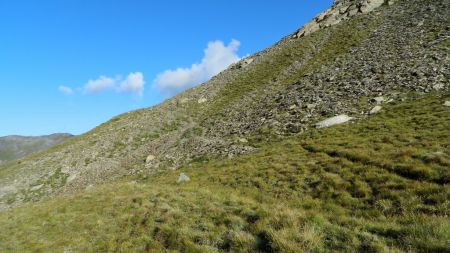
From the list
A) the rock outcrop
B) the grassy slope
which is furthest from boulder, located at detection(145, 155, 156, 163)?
the rock outcrop

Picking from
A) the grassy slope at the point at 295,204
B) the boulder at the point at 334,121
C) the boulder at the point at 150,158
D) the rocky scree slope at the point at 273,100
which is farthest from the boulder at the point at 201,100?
the boulder at the point at 334,121

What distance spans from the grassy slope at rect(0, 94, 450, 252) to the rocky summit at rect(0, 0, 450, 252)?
81 millimetres

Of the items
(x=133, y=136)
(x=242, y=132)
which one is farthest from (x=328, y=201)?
(x=133, y=136)

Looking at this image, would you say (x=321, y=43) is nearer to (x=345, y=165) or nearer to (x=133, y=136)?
(x=133, y=136)

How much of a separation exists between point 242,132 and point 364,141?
14315 mm

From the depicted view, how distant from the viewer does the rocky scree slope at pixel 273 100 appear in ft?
104

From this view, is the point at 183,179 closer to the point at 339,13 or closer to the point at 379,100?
the point at 379,100

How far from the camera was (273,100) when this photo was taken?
132 ft

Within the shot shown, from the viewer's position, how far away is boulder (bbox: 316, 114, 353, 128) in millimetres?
28562

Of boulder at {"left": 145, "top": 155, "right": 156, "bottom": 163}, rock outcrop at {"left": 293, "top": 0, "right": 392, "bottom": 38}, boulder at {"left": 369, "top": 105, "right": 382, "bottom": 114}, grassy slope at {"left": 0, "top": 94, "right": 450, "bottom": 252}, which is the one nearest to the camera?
grassy slope at {"left": 0, "top": 94, "right": 450, "bottom": 252}

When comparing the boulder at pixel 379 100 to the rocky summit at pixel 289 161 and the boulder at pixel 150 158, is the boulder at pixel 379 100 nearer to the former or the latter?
the rocky summit at pixel 289 161

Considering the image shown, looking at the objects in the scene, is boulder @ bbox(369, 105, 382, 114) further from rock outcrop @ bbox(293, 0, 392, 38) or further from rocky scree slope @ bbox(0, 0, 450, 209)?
rock outcrop @ bbox(293, 0, 392, 38)

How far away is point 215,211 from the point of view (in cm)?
1587

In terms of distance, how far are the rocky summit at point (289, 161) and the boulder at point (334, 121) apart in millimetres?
174
